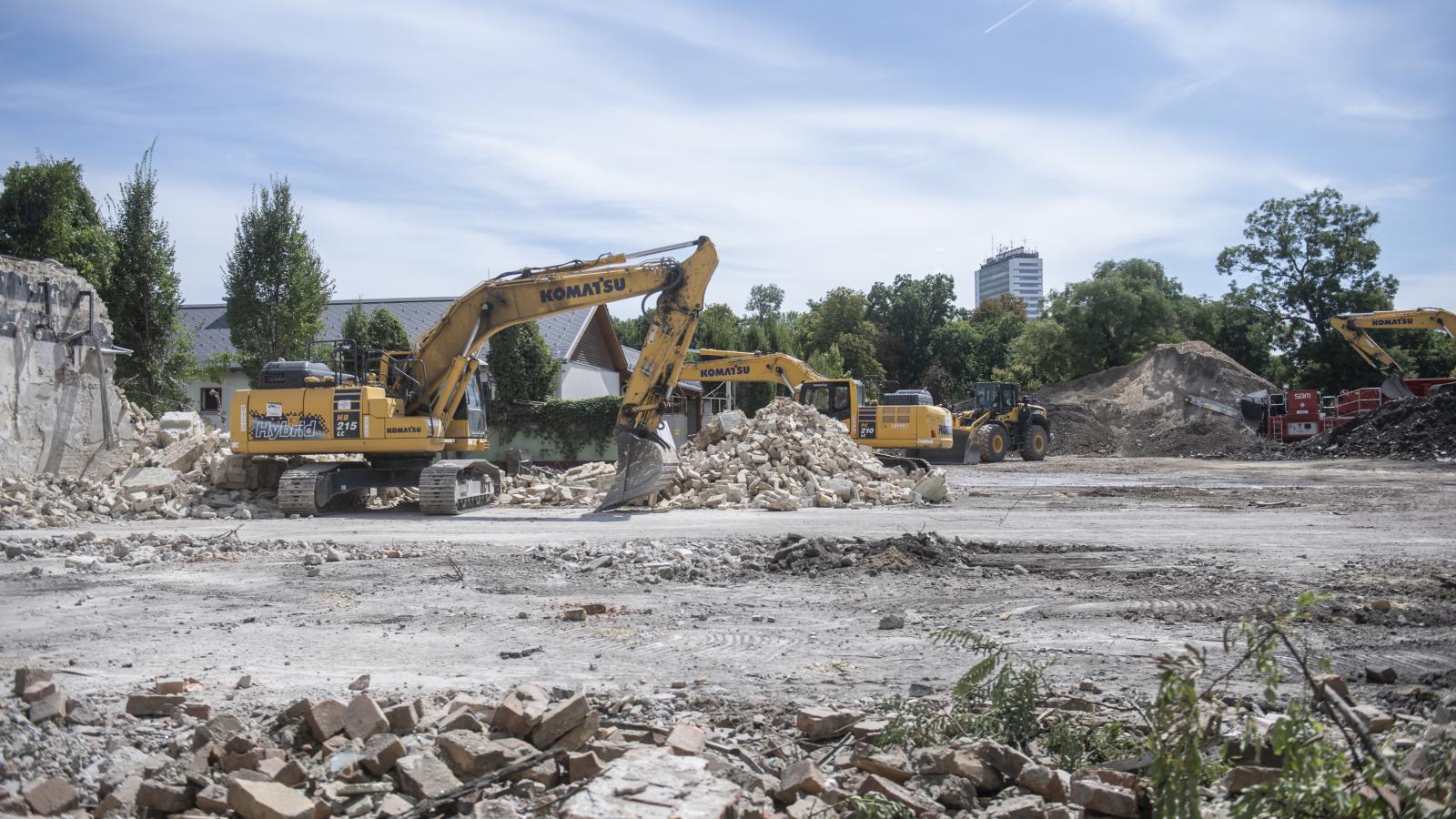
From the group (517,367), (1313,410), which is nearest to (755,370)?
(517,367)

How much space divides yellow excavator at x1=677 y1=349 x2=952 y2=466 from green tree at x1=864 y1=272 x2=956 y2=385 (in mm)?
37766

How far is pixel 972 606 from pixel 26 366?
16.3 meters

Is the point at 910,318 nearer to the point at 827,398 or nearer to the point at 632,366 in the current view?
the point at 632,366

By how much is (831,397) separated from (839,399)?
0.79 ft

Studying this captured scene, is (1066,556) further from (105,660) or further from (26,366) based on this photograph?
(26,366)

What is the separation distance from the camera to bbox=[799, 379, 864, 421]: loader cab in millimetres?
26250

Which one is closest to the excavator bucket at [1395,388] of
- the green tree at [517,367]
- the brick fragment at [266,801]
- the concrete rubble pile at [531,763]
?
the green tree at [517,367]

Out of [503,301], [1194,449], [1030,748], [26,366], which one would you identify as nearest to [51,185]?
[26,366]

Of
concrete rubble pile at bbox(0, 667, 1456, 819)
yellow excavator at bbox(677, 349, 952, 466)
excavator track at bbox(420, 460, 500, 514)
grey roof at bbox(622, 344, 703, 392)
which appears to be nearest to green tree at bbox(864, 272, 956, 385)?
grey roof at bbox(622, 344, 703, 392)

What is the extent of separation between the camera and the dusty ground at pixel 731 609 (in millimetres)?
5469

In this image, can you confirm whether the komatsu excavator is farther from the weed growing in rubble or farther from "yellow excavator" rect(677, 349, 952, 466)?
the weed growing in rubble

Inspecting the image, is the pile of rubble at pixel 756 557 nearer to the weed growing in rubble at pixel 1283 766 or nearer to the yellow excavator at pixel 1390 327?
the weed growing in rubble at pixel 1283 766

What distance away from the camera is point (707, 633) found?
648cm

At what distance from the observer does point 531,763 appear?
12.1 ft
